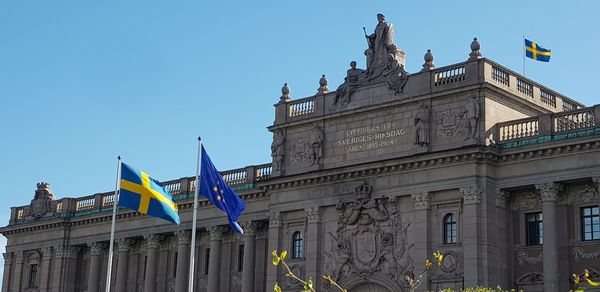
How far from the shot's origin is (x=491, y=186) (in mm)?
50688

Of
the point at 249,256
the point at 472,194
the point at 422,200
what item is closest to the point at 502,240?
the point at 472,194

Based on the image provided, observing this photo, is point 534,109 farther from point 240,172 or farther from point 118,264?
point 118,264

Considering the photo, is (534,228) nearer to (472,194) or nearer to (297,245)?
(472,194)

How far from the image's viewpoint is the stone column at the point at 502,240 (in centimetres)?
5003

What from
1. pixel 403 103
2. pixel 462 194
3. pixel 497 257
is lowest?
pixel 497 257

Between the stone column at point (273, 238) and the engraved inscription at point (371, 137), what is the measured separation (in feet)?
Answer: 19.5

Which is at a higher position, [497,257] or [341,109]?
[341,109]

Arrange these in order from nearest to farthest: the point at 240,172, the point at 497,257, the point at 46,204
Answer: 1. the point at 497,257
2. the point at 240,172
3. the point at 46,204

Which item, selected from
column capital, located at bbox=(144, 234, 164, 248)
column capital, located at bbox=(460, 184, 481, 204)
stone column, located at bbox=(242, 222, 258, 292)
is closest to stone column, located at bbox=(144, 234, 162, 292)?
column capital, located at bbox=(144, 234, 164, 248)

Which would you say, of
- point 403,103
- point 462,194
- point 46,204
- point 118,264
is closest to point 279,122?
point 403,103

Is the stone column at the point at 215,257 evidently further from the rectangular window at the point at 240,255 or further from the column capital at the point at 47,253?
the column capital at the point at 47,253

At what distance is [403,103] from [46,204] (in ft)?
117

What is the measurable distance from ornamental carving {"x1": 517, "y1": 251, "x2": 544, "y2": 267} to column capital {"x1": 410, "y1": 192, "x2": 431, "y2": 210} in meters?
5.19

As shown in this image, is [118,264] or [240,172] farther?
[118,264]
